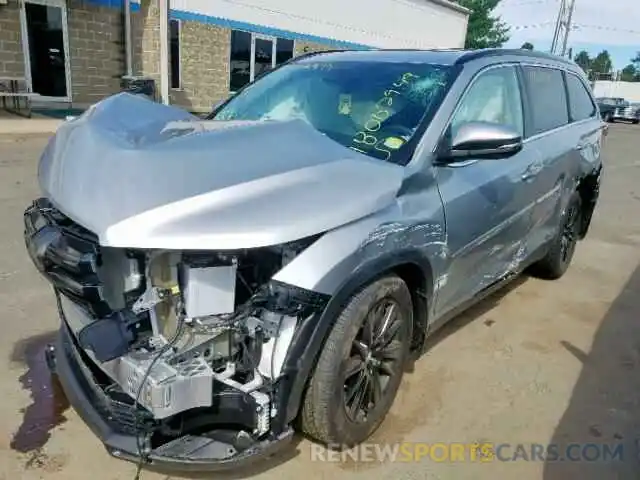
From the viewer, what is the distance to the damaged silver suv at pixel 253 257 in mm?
2012

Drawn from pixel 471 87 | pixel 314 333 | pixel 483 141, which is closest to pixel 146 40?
pixel 471 87

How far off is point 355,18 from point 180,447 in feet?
70.2

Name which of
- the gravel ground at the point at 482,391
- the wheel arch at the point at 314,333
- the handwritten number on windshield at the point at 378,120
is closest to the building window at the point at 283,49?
the gravel ground at the point at 482,391

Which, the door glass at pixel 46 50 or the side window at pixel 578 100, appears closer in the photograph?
the side window at pixel 578 100

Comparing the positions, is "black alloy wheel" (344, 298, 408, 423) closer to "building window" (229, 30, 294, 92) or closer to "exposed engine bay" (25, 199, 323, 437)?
"exposed engine bay" (25, 199, 323, 437)

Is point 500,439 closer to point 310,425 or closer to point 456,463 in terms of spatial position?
point 456,463

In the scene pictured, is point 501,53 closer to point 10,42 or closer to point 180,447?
point 180,447

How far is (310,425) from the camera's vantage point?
239 cm

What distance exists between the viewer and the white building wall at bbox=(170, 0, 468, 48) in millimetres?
17047

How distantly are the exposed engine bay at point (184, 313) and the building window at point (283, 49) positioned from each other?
17770 mm

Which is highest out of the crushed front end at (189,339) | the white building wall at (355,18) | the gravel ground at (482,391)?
the white building wall at (355,18)

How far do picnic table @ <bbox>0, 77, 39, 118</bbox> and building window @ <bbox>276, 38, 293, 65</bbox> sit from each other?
8.46m

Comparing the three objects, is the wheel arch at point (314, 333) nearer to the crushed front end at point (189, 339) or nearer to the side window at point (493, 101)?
the crushed front end at point (189, 339)

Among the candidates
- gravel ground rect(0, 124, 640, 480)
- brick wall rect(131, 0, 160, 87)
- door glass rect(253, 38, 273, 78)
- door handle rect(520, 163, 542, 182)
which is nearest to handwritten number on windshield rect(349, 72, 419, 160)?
door handle rect(520, 163, 542, 182)
